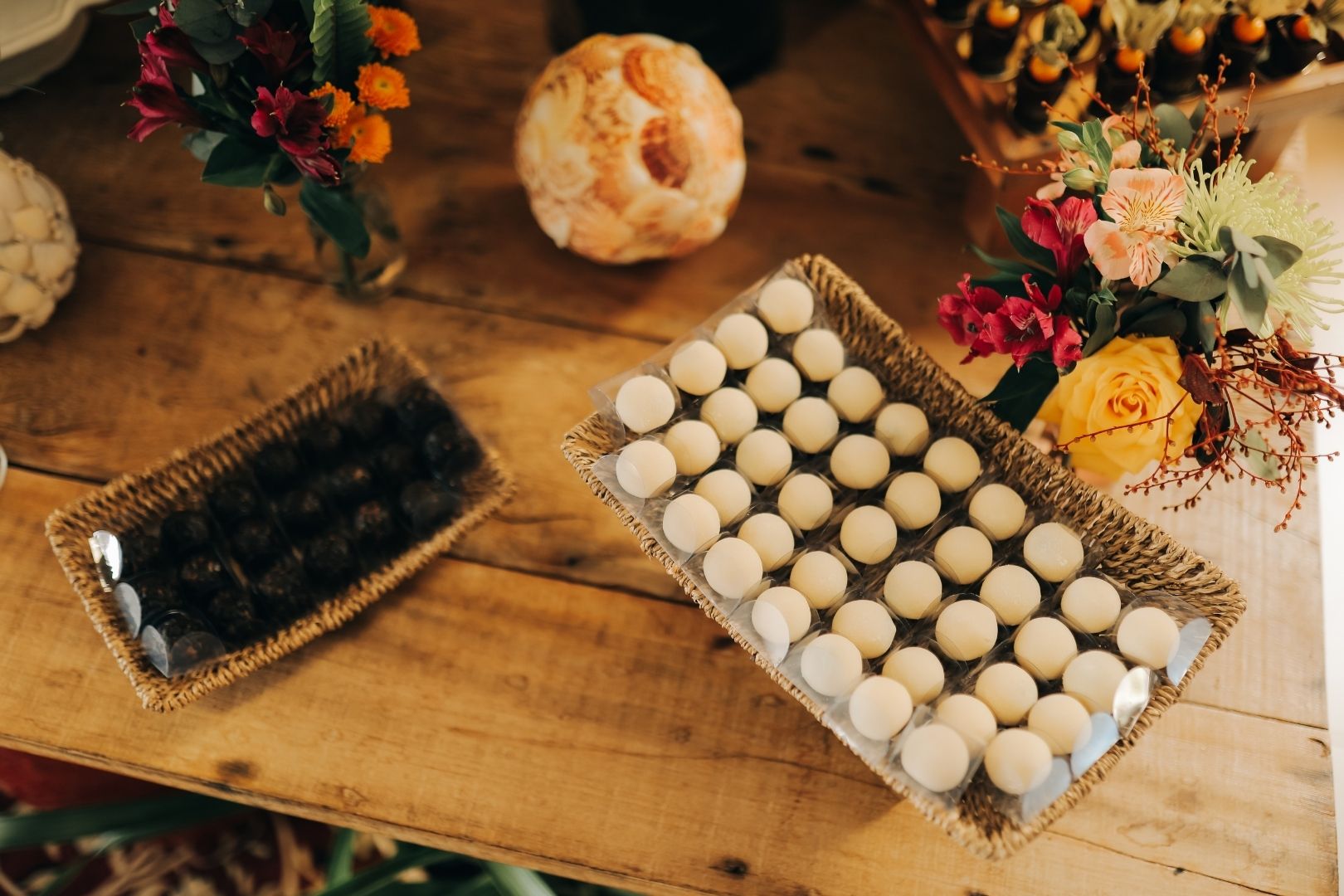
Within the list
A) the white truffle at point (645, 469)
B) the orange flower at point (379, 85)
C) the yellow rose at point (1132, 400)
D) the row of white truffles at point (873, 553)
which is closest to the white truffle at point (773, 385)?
the row of white truffles at point (873, 553)

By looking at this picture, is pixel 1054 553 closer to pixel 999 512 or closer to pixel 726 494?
pixel 999 512

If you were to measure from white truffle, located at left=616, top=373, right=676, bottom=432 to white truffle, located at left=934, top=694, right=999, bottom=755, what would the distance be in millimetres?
295

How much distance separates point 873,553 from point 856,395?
134 millimetres

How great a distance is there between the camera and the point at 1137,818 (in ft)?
2.72

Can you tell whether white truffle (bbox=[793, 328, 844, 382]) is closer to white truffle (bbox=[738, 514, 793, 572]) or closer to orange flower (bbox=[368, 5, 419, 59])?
white truffle (bbox=[738, 514, 793, 572])

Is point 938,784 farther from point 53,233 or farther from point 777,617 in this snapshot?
point 53,233

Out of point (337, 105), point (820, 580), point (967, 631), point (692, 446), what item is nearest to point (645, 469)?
point (692, 446)

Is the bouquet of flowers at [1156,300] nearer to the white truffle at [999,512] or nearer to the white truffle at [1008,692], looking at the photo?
the white truffle at [999,512]

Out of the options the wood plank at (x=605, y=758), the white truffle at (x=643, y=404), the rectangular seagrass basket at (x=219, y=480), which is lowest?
the wood plank at (x=605, y=758)

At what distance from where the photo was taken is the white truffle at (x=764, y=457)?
779 mm

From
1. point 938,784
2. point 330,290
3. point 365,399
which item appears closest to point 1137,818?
point 938,784

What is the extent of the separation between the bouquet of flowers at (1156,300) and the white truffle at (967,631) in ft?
0.46

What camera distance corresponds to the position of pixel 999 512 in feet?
2.49

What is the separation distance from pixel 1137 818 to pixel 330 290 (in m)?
0.91
